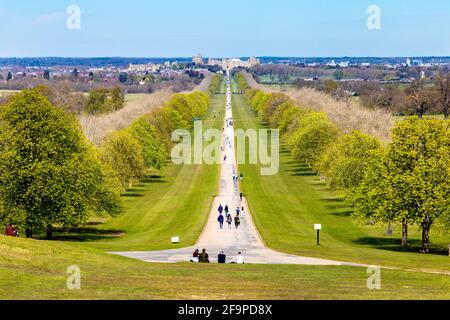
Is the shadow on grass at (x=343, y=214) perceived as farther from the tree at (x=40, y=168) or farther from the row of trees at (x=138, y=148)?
the tree at (x=40, y=168)

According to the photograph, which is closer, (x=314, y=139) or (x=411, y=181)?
(x=411, y=181)

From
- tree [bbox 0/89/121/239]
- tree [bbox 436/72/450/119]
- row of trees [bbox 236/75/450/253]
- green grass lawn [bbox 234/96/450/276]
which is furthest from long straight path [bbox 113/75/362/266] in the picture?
tree [bbox 436/72/450/119]

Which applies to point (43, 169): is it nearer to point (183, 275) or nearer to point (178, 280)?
point (183, 275)

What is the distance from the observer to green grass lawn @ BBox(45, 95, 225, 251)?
57656 millimetres

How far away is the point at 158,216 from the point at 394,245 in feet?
74.1

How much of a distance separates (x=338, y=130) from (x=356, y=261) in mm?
67698

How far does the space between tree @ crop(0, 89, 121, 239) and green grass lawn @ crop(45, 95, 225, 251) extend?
2.78 metres

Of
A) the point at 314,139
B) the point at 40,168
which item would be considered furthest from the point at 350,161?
the point at 314,139

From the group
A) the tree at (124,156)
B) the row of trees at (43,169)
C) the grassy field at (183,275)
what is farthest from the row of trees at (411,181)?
the tree at (124,156)

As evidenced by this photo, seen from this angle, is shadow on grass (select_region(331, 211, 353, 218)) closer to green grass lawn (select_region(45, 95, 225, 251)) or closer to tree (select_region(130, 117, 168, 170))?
green grass lawn (select_region(45, 95, 225, 251))

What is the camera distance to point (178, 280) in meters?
31.0

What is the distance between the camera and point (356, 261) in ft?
144

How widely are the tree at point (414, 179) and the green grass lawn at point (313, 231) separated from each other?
239cm
